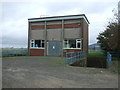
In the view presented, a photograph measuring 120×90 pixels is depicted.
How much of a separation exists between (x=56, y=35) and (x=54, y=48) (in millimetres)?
2128

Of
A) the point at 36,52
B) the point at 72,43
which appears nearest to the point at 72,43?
the point at 72,43

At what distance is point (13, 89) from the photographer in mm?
4918

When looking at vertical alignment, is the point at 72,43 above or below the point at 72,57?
above

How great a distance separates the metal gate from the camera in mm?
20469

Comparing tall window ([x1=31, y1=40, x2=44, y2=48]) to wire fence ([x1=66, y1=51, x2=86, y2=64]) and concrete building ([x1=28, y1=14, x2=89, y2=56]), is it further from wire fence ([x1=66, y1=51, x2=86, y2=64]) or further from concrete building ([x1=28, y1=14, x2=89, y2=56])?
wire fence ([x1=66, y1=51, x2=86, y2=64])

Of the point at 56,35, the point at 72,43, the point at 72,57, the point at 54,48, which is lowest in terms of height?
the point at 72,57

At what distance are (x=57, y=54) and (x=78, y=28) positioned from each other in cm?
527

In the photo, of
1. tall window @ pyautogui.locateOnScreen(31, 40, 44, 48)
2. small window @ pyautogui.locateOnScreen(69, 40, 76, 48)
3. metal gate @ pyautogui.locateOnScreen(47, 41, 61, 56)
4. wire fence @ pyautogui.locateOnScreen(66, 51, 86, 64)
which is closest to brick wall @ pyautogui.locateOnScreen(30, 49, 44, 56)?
tall window @ pyautogui.locateOnScreen(31, 40, 44, 48)

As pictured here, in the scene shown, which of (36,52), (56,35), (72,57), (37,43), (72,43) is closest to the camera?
(72,57)

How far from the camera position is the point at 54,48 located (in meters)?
20.7

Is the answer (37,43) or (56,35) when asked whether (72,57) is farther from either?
(37,43)

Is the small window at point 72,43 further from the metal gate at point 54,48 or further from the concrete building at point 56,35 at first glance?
the metal gate at point 54,48

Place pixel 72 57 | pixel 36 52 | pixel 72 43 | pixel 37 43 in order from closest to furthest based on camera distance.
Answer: pixel 72 57, pixel 72 43, pixel 36 52, pixel 37 43

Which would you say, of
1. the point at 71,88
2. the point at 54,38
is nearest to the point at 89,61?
the point at 54,38
